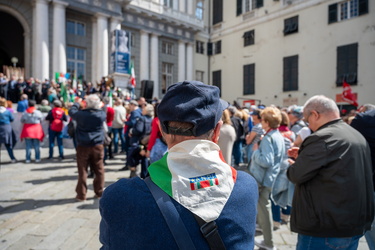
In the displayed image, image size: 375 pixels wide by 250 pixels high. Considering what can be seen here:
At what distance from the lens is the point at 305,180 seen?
2166 mm

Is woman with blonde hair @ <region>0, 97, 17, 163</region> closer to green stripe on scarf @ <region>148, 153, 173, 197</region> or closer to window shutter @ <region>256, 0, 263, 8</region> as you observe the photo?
green stripe on scarf @ <region>148, 153, 173, 197</region>

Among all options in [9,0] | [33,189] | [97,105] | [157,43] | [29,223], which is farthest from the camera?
[157,43]

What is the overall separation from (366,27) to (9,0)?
22169 mm

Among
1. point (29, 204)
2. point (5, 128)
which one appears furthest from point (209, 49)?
point (29, 204)

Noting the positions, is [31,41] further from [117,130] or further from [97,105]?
[97,105]

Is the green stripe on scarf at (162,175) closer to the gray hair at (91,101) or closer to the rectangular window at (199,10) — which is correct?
the gray hair at (91,101)

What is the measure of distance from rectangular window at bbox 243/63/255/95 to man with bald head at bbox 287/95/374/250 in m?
21.7

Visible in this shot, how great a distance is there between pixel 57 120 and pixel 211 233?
8514 millimetres

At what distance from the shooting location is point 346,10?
17547 millimetres

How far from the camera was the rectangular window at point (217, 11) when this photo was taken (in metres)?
26.5

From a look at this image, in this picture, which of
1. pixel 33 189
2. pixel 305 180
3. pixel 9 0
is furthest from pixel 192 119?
pixel 9 0

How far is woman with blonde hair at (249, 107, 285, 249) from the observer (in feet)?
10.9

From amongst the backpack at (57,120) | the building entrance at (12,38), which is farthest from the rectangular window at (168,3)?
the backpack at (57,120)

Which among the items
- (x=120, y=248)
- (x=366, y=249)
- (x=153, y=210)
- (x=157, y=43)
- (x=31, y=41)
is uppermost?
(x=157, y=43)
